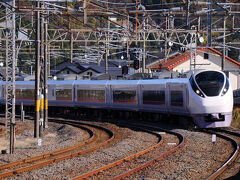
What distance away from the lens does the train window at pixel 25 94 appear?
39.4m

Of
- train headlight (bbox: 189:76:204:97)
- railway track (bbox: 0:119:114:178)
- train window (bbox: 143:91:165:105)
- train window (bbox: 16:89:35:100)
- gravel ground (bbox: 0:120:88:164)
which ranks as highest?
train headlight (bbox: 189:76:204:97)

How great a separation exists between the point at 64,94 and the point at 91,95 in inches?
132

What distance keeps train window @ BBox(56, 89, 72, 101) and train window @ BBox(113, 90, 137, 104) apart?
545 cm

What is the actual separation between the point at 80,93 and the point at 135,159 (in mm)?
21945

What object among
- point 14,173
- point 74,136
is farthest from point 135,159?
point 74,136

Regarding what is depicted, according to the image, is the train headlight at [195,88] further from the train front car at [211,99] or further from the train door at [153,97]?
the train door at [153,97]

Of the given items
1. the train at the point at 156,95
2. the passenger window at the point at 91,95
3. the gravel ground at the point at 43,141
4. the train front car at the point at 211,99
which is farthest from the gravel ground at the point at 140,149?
the passenger window at the point at 91,95

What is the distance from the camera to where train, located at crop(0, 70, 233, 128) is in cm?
2119

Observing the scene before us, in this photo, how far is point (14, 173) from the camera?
12.0 metres

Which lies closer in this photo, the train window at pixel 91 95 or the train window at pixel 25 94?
the train window at pixel 91 95

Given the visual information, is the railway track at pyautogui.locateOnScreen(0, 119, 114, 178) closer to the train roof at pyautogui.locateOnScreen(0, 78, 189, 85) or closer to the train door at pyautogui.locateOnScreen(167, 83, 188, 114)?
the train door at pyautogui.locateOnScreen(167, 83, 188, 114)

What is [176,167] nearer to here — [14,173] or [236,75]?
[14,173]

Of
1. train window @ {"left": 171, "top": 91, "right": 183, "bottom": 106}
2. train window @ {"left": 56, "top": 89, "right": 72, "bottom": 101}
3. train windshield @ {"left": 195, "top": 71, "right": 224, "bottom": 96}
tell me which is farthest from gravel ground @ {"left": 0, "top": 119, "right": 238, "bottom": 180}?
train window @ {"left": 56, "top": 89, "right": 72, "bottom": 101}

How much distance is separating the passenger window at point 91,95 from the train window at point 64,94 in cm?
109
